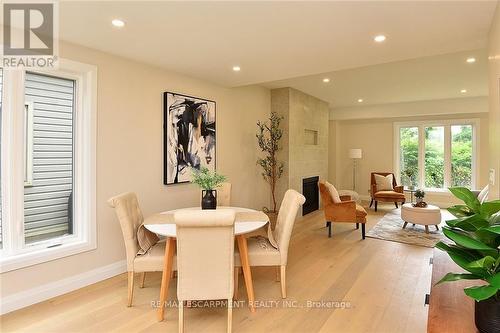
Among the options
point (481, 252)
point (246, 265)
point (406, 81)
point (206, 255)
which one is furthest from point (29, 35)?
point (406, 81)

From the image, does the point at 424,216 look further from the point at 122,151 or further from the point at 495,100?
the point at 122,151

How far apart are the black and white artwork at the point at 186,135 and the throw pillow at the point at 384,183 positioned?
472cm

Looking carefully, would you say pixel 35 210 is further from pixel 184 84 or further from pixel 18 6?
pixel 184 84

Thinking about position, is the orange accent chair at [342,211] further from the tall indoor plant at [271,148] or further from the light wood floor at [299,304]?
the tall indoor plant at [271,148]

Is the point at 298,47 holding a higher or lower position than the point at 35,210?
higher

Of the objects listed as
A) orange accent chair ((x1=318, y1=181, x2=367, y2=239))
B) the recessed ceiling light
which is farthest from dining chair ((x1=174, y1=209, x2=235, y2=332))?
orange accent chair ((x1=318, y1=181, x2=367, y2=239))

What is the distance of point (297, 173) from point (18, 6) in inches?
191

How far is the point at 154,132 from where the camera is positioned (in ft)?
11.8

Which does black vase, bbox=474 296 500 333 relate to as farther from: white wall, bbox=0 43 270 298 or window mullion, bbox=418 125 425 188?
window mullion, bbox=418 125 425 188

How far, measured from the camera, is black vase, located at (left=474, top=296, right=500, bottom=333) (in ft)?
3.57

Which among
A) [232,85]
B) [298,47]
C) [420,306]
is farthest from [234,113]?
[420,306]

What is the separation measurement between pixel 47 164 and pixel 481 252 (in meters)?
3.39

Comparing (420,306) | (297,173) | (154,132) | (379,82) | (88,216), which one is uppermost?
(379,82)

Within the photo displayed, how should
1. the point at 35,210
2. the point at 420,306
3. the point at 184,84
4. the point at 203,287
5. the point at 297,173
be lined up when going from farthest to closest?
the point at 297,173 < the point at 184,84 < the point at 35,210 < the point at 420,306 < the point at 203,287
